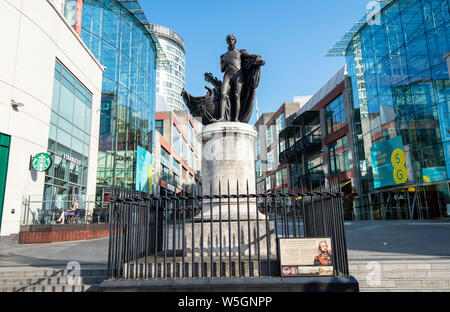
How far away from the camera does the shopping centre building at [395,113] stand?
24.7m

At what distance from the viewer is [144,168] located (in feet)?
120

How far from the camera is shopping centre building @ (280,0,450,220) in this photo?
2466 cm

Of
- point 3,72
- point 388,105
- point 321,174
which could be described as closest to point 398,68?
point 388,105

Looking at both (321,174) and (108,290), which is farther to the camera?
(321,174)

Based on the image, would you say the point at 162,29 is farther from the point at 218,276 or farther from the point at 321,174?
the point at 218,276

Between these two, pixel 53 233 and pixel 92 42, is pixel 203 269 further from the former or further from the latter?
pixel 92 42

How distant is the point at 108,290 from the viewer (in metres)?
4.96

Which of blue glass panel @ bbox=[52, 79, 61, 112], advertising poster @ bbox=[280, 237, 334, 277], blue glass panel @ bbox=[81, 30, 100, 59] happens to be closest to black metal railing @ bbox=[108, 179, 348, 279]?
advertising poster @ bbox=[280, 237, 334, 277]

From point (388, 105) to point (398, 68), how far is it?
134 inches

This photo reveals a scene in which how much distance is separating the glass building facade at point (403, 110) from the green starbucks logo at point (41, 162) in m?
26.5

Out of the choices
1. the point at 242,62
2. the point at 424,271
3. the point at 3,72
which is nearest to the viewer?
the point at 424,271

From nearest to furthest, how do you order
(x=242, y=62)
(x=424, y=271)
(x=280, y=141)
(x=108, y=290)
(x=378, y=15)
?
(x=108, y=290), (x=424, y=271), (x=242, y=62), (x=378, y=15), (x=280, y=141)
